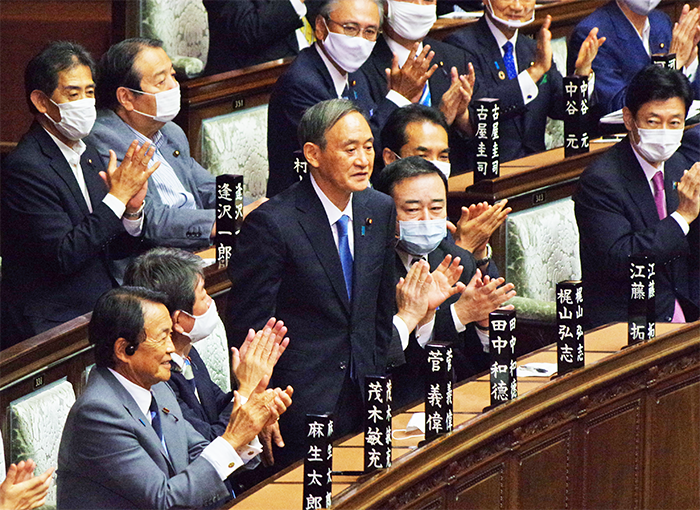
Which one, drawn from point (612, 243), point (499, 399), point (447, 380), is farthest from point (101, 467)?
point (612, 243)

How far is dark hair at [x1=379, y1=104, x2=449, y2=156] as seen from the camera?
11.1ft

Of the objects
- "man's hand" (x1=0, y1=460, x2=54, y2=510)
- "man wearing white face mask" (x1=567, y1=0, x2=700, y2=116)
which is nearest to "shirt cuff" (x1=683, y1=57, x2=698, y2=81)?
"man wearing white face mask" (x1=567, y1=0, x2=700, y2=116)

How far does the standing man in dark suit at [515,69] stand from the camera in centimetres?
424

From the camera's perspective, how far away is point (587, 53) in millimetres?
4379

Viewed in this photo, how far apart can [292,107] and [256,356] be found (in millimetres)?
1359

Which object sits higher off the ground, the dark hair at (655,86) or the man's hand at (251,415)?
the dark hair at (655,86)

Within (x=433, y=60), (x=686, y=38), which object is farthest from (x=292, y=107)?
(x=686, y=38)

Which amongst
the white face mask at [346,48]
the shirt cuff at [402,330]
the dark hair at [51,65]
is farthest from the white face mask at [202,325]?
the white face mask at [346,48]

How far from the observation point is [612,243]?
134 inches

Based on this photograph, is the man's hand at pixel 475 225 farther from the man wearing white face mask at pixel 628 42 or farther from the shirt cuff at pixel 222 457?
the man wearing white face mask at pixel 628 42

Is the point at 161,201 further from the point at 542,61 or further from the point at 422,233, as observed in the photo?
the point at 542,61

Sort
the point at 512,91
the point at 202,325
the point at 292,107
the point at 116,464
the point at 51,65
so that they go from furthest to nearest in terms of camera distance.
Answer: the point at 512,91, the point at 292,107, the point at 51,65, the point at 202,325, the point at 116,464

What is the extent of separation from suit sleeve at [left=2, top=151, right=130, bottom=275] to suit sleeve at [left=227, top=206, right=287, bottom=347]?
45 centimetres

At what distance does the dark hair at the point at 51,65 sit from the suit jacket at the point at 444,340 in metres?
0.93
